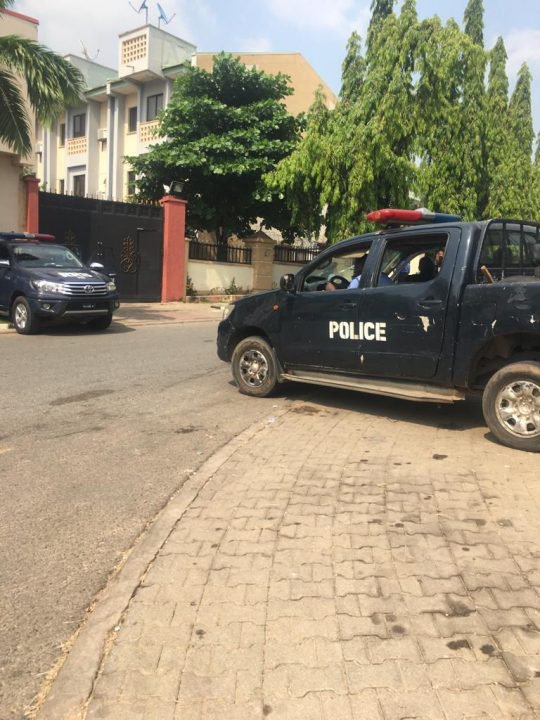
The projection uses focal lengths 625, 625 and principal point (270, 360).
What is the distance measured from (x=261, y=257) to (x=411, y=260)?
18974 mm

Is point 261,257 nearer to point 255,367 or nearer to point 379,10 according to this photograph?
point 379,10

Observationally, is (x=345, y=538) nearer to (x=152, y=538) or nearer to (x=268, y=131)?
(x=152, y=538)

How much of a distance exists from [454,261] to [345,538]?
310 cm

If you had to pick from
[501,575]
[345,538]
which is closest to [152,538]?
[345,538]

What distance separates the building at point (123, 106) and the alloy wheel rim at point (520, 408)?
26920 mm

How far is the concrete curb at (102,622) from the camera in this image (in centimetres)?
234

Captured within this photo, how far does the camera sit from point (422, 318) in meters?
5.83

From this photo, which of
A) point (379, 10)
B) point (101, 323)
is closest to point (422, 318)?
point (101, 323)

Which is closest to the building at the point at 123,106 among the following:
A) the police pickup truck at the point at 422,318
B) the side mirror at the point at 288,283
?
the side mirror at the point at 288,283

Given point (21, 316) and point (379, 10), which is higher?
point (379, 10)

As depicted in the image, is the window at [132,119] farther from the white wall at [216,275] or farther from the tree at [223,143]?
the white wall at [216,275]

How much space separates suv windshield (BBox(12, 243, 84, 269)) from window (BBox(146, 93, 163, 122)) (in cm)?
2036

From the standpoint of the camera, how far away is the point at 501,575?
10.4ft

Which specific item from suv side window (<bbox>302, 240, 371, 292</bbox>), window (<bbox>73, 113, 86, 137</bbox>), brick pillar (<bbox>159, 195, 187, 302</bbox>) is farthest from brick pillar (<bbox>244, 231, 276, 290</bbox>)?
suv side window (<bbox>302, 240, 371, 292</bbox>)
